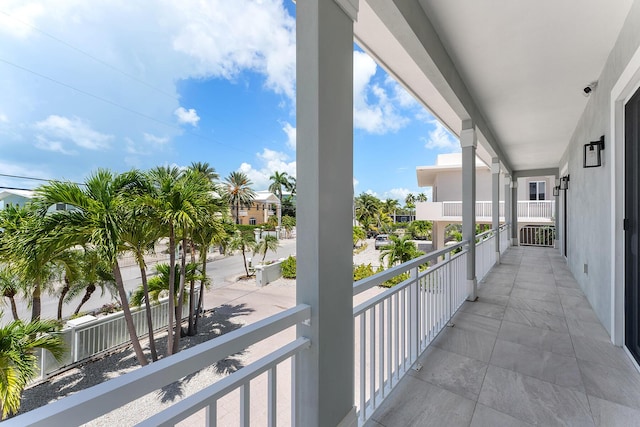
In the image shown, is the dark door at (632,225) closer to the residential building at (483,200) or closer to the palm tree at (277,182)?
the residential building at (483,200)

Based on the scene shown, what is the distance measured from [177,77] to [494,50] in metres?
14.8

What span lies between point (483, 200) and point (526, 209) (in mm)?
1965

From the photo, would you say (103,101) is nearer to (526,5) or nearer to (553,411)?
(526,5)

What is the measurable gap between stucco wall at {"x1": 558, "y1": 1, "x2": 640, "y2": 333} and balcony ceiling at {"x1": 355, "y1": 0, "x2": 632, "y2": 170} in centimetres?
14

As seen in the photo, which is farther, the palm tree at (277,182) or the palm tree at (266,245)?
the palm tree at (277,182)

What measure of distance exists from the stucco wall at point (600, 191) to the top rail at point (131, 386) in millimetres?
2970

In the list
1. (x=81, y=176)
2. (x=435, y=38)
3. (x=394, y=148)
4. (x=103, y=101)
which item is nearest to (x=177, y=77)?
(x=103, y=101)

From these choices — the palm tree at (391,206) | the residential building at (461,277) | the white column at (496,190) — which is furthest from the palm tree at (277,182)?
the residential building at (461,277)

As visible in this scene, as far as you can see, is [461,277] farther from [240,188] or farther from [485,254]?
[240,188]

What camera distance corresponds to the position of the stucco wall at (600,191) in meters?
2.14

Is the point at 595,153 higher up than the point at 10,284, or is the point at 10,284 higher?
the point at 595,153

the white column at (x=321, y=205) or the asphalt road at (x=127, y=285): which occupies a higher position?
the white column at (x=321, y=205)

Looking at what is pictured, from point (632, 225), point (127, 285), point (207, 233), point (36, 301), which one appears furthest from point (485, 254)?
point (127, 285)

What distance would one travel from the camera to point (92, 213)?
13.1 feet
